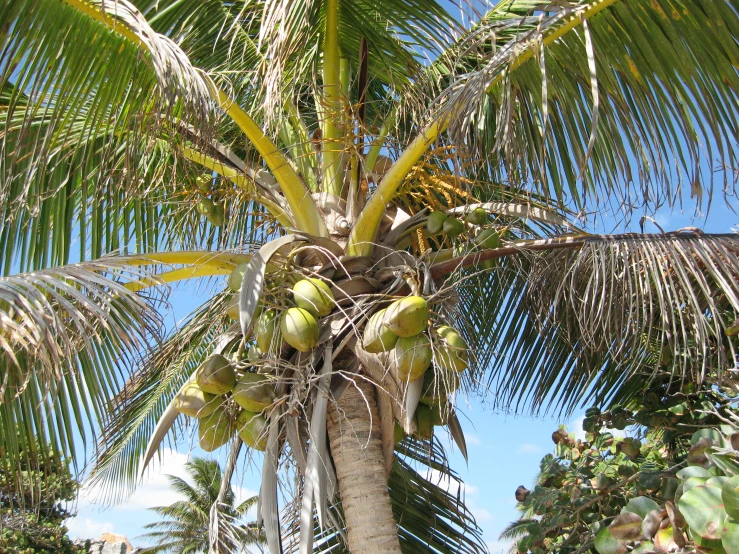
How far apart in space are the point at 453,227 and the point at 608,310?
2.25 feet

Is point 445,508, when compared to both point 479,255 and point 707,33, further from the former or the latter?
point 707,33

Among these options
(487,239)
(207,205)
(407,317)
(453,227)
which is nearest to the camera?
(407,317)

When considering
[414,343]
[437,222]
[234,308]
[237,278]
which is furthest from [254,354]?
[437,222]

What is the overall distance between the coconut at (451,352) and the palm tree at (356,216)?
0.01m

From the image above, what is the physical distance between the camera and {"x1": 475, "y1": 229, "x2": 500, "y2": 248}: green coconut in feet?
9.62

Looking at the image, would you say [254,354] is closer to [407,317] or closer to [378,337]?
[378,337]

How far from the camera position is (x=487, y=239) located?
115 inches

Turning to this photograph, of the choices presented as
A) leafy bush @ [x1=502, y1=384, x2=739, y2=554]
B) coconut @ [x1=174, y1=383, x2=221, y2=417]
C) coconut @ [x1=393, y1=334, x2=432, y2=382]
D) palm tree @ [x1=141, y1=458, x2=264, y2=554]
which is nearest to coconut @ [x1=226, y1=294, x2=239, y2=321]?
coconut @ [x1=174, y1=383, x2=221, y2=417]

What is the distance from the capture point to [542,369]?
415 centimetres

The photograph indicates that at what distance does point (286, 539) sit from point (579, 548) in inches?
50.1

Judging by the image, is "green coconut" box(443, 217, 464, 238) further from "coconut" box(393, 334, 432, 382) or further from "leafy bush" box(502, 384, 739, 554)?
"leafy bush" box(502, 384, 739, 554)

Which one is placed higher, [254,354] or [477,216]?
[477,216]

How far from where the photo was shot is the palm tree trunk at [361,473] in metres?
2.55

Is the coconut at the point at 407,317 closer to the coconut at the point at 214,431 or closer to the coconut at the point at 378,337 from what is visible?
the coconut at the point at 378,337
